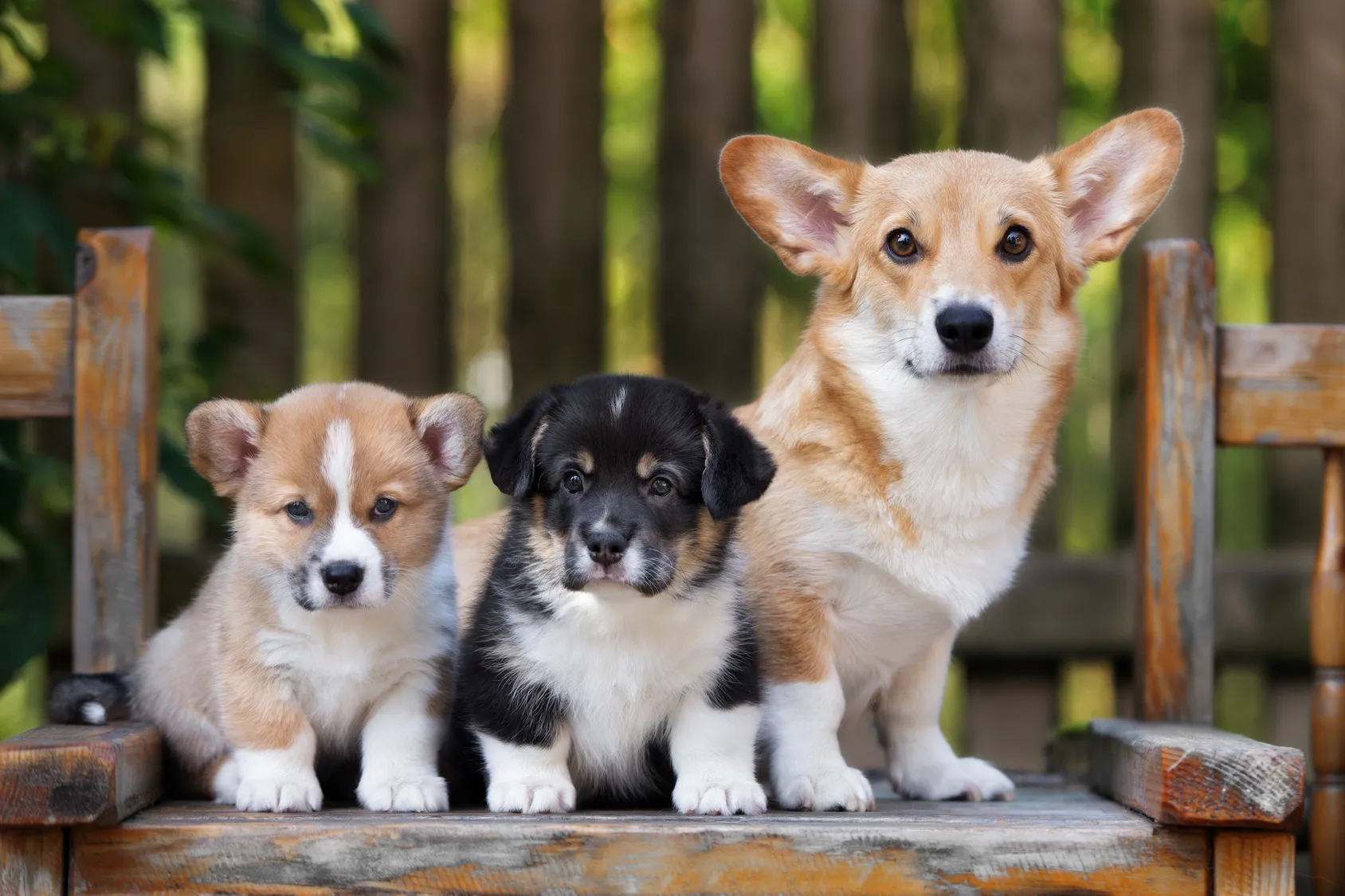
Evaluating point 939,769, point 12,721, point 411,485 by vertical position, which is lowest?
point 12,721

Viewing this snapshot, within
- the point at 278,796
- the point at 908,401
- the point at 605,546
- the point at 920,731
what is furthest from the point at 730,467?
the point at 278,796

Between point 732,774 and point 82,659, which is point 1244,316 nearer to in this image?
point 732,774

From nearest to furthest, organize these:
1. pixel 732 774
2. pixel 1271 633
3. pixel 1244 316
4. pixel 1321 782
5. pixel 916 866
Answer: pixel 916 866 < pixel 732 774 < pixel 1321 782 < pixel 1271 633 < pixel 1244 316

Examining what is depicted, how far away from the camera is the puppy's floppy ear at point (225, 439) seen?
3469mm

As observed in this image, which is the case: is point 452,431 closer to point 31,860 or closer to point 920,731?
point 31,860

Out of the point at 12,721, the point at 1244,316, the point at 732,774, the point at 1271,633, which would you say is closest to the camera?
the point at 732,774

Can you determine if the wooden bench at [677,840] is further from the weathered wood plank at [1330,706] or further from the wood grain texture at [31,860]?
the weathered wood plank at [1330,706]

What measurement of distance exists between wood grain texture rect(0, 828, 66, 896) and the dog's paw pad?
393 mm

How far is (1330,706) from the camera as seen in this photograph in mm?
3805

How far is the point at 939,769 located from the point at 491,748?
4.04 feet

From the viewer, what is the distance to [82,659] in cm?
381

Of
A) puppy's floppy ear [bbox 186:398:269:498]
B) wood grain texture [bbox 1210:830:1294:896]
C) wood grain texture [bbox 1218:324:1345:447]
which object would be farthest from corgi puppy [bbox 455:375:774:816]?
wood grain texture [bbox 1218:324:1345:447]

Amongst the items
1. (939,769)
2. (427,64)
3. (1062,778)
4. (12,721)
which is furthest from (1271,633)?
(12,721)

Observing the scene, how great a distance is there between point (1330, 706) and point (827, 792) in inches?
54.7
